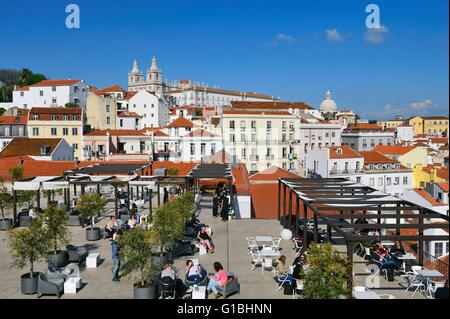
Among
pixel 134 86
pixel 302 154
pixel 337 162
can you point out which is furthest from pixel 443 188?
pixel 134 86

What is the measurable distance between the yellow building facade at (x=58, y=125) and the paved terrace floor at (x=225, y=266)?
46.0 meters

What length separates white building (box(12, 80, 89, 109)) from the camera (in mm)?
83250

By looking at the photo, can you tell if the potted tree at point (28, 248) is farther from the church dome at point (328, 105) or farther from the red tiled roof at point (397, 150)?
the church dome at point (328, 105)

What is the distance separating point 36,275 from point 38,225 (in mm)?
1146

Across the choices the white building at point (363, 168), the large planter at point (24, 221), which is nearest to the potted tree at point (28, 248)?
the large planter at point (24, 221)

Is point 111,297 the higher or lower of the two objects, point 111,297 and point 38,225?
the lower

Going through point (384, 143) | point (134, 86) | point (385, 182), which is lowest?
point (385, 182)

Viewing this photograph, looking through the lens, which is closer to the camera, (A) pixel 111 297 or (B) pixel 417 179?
(A) pixel 111 297

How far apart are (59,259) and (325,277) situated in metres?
7.56

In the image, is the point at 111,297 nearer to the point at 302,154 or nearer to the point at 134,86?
the point at 302,154

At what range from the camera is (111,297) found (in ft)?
33.7

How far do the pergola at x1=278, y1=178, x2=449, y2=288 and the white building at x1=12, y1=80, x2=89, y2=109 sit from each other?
72.6 m

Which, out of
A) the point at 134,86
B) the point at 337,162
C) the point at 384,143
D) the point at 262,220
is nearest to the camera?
the point at 262,220
